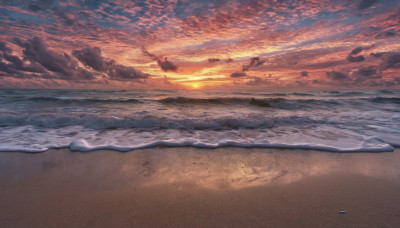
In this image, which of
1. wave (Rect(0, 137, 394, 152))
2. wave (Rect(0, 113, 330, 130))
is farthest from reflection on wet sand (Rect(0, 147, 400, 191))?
wave (Rect(0, 113, 330, 130))

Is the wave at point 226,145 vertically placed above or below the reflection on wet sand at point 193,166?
above

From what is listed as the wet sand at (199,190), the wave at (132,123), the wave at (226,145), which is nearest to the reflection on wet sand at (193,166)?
the wet sand at (199,190)

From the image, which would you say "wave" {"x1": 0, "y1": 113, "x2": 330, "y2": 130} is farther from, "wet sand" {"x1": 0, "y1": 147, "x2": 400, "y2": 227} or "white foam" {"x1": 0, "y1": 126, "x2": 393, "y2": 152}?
"wet sand" {"x1": 0, "y1": 147, "x2": 400, "y2": 227}

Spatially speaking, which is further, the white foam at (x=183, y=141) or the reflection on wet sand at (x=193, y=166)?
the white foam at (x=183, y=141)

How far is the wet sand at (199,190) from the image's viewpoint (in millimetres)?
1863

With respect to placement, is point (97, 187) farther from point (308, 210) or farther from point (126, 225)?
point (308, 210)

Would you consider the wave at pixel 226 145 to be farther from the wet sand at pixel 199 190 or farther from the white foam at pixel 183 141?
the wet sand at pixel 199 190

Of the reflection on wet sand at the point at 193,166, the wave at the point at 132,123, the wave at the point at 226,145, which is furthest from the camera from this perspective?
the wave at the point at 132,123

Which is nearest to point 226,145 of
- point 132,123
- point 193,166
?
point 193,166

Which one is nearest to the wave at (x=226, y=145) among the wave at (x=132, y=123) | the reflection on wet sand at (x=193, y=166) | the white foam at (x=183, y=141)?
the white foam at (x=183, y=141)

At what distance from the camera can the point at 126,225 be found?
1771 millimetres

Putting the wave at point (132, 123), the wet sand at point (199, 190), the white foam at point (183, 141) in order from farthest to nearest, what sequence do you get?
1. the wave at point (132, 123)
2. the white foam at point (183, 141)
3. the wet sand at point (199, 190)

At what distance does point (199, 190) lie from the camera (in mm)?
2408

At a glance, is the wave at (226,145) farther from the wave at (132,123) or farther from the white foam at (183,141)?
the wave at (132,123)
